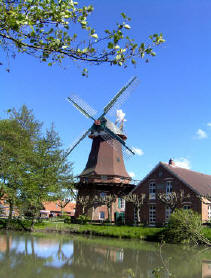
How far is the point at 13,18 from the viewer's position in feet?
12.0

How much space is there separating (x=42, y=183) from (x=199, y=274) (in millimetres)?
17543

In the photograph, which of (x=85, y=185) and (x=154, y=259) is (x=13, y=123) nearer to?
(x=85, y=185)

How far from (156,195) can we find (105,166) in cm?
841

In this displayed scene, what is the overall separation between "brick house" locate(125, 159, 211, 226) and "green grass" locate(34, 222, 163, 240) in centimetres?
400

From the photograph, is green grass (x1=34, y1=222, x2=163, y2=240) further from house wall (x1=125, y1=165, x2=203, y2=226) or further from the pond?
the pond

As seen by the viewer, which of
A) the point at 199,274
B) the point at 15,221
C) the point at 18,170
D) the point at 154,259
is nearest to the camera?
the point at 199,274

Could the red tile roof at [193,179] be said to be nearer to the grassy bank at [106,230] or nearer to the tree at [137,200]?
the tree at [137,200]

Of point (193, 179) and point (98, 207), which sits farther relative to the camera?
point (98, 207)

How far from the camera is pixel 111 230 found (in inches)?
953

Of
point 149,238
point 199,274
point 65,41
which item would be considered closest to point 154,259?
point 199,274

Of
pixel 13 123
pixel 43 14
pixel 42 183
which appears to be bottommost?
pixel 42 183

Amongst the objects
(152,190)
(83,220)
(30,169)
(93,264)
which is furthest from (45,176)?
(93,264)

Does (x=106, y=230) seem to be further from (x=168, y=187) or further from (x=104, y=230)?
(x=168, y=187)

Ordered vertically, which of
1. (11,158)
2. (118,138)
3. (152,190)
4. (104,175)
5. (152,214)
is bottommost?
(152,214)
